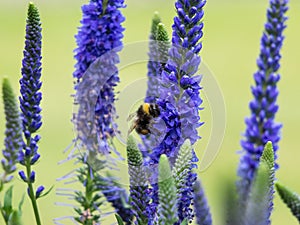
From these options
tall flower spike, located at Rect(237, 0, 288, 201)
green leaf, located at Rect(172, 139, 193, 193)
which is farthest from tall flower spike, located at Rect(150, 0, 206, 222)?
tall flower spike, located at Rect(237, 0, 288, 201)

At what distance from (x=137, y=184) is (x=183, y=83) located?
0.88 feet

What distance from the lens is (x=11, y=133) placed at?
1724mm

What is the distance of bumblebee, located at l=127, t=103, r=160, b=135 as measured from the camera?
7.61 feet

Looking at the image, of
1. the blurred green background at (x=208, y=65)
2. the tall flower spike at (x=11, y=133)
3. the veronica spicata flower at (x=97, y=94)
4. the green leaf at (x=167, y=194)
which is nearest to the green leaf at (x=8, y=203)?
the tall flower spike at (x=11, y=133)

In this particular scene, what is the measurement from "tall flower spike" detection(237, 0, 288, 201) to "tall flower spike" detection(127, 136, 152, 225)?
58cm

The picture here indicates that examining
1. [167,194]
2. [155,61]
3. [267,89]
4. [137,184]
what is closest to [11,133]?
[137,184]

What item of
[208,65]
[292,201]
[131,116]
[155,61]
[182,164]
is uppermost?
[208,65]

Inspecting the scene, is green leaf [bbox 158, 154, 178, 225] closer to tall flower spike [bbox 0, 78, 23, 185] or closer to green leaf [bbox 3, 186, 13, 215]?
tall flower spike [bbox 0, 78, 23, 185]

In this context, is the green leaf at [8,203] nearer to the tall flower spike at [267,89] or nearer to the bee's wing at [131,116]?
the bee's wing at [131,116]

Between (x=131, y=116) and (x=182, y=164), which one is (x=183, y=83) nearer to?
(x=182, y=164)

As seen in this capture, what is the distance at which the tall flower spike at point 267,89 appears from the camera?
238cm

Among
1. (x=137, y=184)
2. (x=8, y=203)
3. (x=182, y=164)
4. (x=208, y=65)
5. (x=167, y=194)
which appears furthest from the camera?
(x=208, y=65)

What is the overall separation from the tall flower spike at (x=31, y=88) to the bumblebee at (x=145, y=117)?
0.32 meters

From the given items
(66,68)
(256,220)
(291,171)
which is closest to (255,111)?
(256,220)
